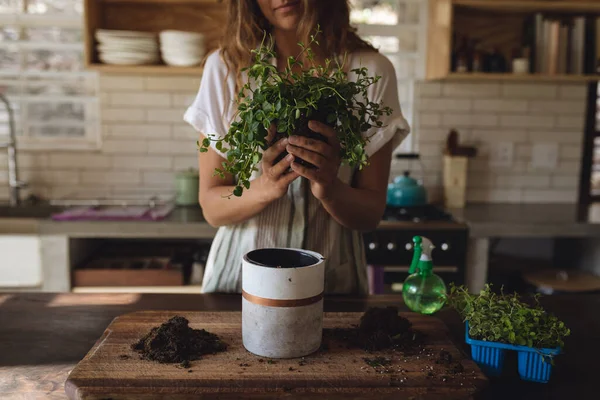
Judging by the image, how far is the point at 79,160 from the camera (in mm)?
3504

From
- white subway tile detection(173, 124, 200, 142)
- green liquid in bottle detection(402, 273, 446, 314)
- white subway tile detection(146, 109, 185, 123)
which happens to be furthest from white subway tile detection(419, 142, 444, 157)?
green liquid in bottle detection(402, 273, 446, 314)

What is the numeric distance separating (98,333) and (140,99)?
239cm

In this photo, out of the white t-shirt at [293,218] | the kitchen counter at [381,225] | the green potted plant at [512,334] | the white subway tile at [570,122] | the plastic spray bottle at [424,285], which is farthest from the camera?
the white subway tile at [570,122]

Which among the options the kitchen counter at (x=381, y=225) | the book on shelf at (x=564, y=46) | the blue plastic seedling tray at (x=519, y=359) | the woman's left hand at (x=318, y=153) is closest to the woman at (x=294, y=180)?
the woman's left hand at (x=318, y=153)

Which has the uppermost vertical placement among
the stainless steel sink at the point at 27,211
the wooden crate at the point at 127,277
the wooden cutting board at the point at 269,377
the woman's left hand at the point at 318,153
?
the woman's left hand at the point at 318,153

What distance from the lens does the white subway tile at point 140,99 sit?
3441 millimetres

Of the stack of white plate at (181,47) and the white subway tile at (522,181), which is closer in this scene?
the stack of white plate at (181,47)

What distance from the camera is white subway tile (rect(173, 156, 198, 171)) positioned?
3521 millimetres

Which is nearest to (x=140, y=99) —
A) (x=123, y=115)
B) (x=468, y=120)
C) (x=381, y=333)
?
(x=123, y=115)

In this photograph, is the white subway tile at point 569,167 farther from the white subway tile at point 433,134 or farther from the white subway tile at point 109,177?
the white subway tile at point 109,177

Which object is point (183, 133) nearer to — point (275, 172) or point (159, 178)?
point (159, 178)

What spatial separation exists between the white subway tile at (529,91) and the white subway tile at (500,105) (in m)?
0.04

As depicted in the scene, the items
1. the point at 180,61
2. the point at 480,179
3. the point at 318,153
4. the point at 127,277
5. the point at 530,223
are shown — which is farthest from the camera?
the point at 480,179

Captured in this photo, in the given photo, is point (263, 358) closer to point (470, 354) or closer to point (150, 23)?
point (470, 354)
